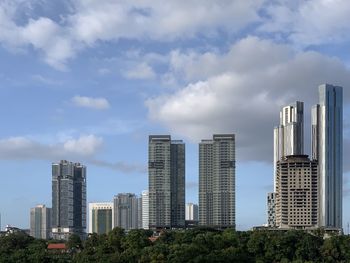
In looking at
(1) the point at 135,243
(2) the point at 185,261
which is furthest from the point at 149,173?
(2) the point at 185,261

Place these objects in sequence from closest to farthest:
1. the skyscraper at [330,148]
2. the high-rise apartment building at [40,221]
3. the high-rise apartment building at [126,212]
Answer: the skyscraper at [330,148]
the high-rise apartment building at [40,221]
the high-rise apartment building at [126,212]

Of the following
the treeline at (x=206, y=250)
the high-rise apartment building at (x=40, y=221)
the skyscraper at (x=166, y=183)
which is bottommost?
the high-rise apartment building at (x=40, y=221)

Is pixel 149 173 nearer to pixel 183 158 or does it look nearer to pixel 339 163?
pixel 183 158

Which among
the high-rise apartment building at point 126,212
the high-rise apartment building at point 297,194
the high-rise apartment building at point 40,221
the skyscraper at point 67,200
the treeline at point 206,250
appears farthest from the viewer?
the high-rise apartment building at point 126,212

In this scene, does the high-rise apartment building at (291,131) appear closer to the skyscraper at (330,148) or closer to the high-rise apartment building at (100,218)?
the skyscraper at (330,148)

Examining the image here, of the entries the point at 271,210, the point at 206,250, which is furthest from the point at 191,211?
the point at 206,250

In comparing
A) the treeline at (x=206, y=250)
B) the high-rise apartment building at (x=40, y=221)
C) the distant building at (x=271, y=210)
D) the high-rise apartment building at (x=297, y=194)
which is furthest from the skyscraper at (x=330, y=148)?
the high-rise apartment building at (x=40, y=221)
